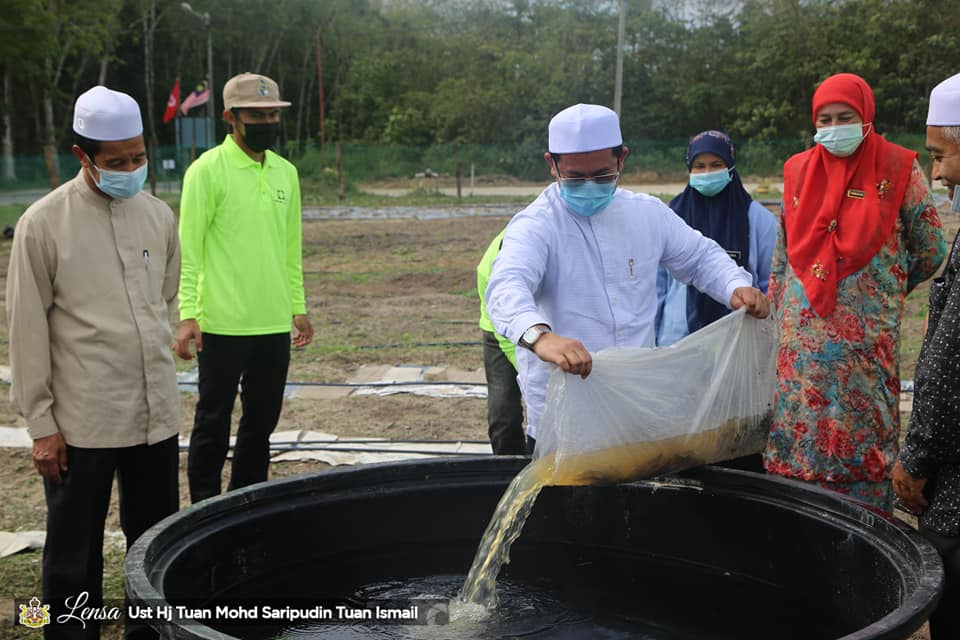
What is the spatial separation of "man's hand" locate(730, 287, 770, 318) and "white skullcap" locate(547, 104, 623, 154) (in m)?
0.54

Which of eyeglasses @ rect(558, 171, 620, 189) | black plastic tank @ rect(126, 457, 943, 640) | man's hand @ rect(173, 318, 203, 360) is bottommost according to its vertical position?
black plastic tank @ rect(126, 457, 943, 640)

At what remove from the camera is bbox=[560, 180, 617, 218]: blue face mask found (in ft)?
8.89

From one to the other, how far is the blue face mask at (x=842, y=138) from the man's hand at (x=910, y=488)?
1081 millimetres

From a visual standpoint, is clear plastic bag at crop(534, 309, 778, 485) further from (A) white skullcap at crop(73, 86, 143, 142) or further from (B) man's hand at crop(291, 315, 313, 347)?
(B) man's hand at crop(291, 315, 313, 347)

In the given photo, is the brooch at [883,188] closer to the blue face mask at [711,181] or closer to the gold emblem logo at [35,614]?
the blue face mask at [711,181]

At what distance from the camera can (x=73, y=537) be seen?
2.85 meters

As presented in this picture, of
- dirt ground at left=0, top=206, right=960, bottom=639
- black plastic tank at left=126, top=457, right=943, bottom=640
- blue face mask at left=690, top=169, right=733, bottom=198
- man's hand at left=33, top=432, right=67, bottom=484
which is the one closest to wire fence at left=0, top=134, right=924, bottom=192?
dirt ground at left=0, top=206, right=960, bottom=639

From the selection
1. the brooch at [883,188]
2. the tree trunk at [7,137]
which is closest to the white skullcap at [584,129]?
the brooch at [883,188]

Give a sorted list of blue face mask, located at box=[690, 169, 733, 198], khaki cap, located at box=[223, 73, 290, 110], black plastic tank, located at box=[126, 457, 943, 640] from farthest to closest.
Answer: khaki cap, located at box=[223, 73, 290, 110] < blue face mask, located at box=[690, 169, 733, 198] < black plastic tank, located at box=[126, 457, 943, 640]

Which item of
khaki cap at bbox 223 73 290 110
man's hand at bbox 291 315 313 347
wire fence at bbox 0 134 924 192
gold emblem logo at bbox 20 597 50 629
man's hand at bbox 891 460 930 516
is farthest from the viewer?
wire fence at bbox 0 134 924 192

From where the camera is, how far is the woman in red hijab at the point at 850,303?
9.59 ft

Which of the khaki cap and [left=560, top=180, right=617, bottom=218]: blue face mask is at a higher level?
the khaki cap

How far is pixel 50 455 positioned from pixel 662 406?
65.7 inches

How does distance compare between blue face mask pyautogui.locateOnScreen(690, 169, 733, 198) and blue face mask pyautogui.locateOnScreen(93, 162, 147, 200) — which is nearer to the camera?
blue face mask pyautogui.locateOnScreen(93, 162, 147, 200)
